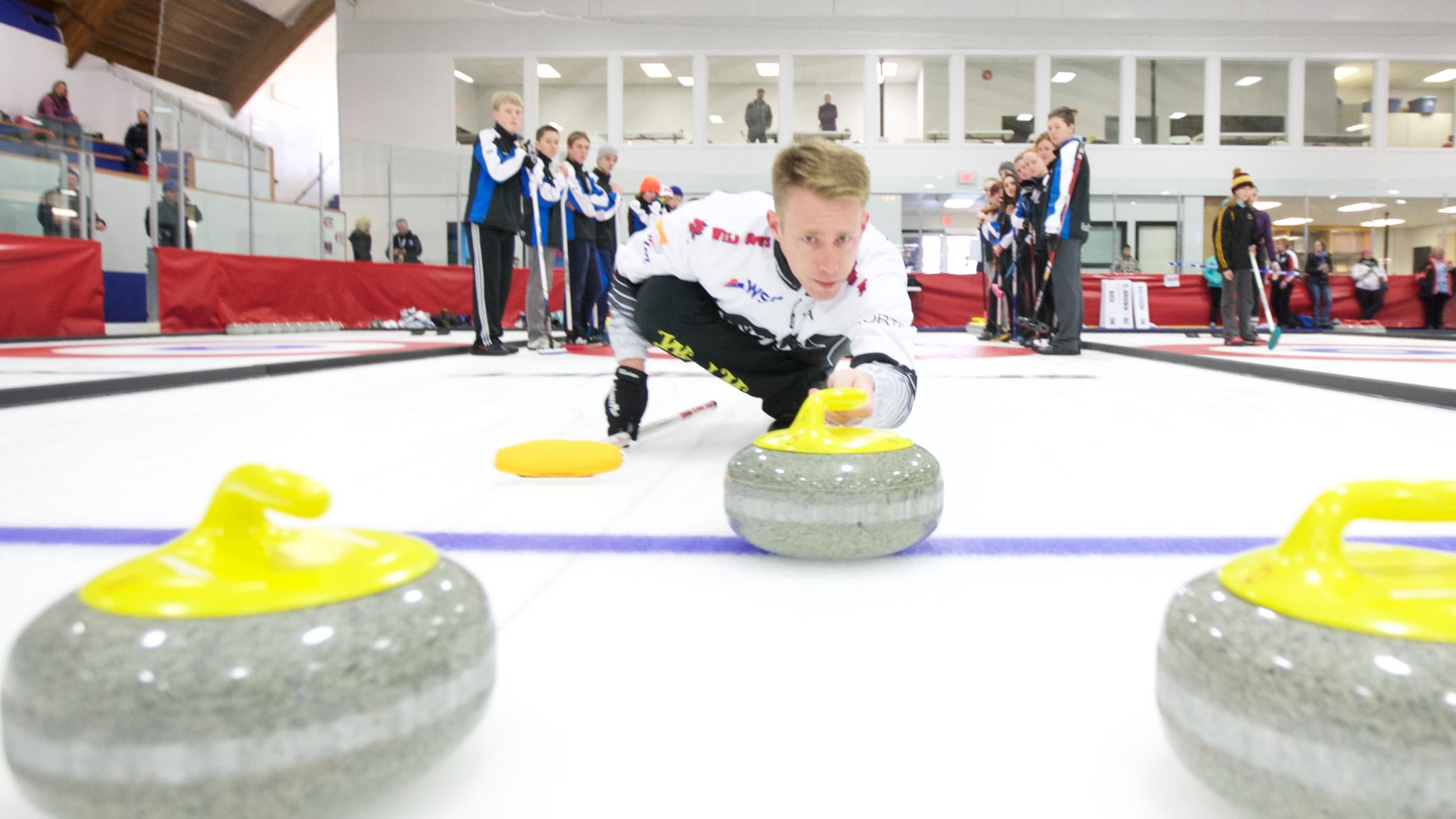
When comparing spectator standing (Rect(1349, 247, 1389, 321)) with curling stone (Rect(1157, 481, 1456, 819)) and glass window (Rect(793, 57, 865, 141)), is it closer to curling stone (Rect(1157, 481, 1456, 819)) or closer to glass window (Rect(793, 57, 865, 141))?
glass window (Rect(793, 57, 865, 141))

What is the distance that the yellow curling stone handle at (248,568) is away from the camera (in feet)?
1.64

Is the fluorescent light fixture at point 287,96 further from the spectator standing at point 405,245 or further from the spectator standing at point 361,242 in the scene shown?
the spectator standing at point 361,242

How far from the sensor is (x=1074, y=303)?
612cm

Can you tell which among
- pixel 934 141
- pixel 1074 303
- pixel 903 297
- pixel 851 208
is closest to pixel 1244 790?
pixel 851 208

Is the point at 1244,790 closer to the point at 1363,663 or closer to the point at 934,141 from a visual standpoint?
the point at 1363,663

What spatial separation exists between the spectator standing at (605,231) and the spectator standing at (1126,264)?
9325 millimetres

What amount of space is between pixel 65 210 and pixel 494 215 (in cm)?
521

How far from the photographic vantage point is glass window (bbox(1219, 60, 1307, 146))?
55.6ft

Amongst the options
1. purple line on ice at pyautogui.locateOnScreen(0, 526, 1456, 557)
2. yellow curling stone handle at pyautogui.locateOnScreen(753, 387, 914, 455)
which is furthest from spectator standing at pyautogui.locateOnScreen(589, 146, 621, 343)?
yellow curling stone handle at pyautogui.locateOnScreen(753, 387, 914, 455)

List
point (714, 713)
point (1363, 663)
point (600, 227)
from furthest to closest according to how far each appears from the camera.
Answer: point (600, 227)
point (714, 713)
point (1363, 663)

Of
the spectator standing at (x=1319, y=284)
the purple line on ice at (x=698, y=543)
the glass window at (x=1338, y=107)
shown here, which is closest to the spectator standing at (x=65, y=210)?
the purple line on ice at (x=698, y=543)

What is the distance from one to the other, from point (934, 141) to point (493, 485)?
16.4 metres

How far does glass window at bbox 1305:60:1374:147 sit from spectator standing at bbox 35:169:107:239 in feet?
60.9

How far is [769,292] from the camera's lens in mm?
2096
